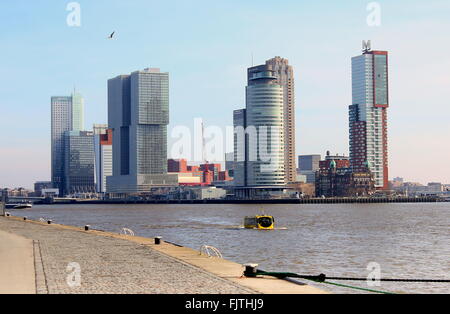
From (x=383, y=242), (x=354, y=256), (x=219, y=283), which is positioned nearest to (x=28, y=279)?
(x=219, y=283)

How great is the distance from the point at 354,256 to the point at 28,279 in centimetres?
3944

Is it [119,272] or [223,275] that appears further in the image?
[119,272]

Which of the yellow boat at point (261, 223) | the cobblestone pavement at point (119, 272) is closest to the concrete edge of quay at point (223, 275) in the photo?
the cobblestone pavement at point (119, 272)

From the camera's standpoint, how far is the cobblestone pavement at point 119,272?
94.9 ft

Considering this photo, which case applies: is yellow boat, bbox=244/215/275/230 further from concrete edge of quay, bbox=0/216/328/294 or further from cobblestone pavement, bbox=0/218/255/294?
concrete edge of quay, bbox=0/216/328/294

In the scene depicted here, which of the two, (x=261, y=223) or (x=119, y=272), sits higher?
(x=119, y=272)

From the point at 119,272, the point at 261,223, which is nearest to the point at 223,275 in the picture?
the point at 119,272

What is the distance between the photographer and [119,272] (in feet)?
115

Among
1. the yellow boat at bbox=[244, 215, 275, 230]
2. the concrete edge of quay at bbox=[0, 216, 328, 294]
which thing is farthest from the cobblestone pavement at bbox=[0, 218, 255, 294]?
the yellow boat at bbox=[244, 215, 275, 230]

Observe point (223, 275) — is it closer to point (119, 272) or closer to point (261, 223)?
point (119, 272)
